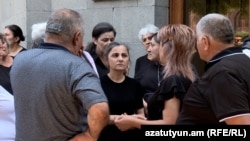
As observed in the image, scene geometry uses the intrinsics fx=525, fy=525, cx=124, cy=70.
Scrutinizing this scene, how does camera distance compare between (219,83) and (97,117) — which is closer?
(219,83)

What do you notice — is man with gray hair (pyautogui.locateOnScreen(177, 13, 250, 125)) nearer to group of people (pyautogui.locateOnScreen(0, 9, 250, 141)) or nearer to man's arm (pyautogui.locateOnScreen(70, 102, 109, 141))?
group of people (pyautogui.locateOnScreen(0, 9, 250, 141))

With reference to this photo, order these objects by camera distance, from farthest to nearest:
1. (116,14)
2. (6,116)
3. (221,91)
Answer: (116,14) → (6,116) → (221,91)

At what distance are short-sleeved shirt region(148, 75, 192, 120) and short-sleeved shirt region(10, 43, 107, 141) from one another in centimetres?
70

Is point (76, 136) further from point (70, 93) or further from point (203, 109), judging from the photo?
point (203, 109)

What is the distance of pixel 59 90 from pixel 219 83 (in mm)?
1022

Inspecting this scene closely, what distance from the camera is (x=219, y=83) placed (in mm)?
3127

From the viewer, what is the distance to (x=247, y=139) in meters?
3.07

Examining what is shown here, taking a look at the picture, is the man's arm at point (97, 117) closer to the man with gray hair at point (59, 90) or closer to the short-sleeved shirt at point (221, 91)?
the man with gray hair at point (59, 90)

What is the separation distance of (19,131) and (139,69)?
8.98 ft

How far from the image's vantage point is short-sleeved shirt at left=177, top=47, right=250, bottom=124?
3.07m

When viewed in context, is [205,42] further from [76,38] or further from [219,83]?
[76,38]

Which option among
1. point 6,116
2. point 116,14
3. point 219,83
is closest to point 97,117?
point 219,83

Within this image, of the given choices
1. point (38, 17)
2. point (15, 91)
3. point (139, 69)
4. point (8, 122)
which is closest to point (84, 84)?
point (15, 91)

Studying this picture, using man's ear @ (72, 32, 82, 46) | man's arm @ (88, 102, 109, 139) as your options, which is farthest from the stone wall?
man's arm @ (88, 102, 109, 139)
